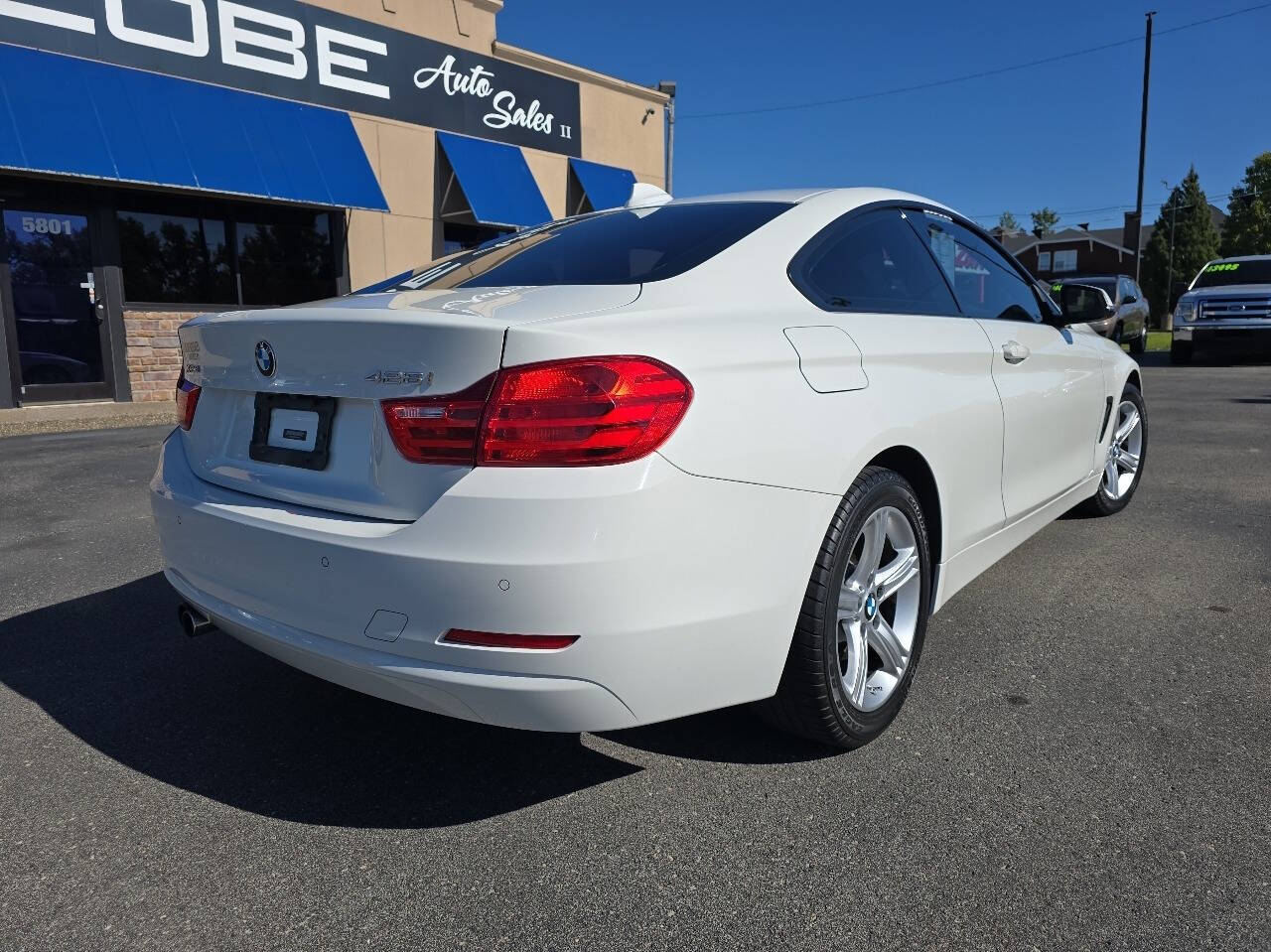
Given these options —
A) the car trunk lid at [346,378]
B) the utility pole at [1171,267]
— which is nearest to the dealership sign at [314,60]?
the car trunk lid at [346,378]

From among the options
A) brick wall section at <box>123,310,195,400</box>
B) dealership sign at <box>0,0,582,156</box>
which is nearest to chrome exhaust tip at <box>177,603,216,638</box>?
brick wall section at <box>123,310,195,400</box>

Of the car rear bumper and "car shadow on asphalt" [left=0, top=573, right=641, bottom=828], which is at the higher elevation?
the car rear bumper

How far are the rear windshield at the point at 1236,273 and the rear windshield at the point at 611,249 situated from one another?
16.1 meters

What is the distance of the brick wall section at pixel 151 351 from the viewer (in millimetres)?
12336

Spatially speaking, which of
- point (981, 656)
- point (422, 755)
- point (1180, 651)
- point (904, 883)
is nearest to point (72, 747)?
point (422, 755)

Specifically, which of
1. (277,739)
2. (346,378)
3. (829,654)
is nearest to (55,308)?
(277,739)

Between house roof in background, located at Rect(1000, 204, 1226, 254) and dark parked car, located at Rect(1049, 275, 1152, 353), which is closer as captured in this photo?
dark parked car, located at Rect(1049, 275, 1152, 353)

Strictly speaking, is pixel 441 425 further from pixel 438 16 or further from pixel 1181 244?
pixel 1181 244

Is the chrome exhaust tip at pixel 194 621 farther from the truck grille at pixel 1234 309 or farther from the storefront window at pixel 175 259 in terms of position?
the truck grille at pixel 1234 309

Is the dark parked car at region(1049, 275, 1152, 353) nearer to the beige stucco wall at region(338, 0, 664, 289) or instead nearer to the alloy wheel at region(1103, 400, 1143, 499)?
the beige stucco wall at region(338, 0, 664, 289)

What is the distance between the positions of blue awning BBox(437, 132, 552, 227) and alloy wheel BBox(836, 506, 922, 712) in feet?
43.0

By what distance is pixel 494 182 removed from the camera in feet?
50.8

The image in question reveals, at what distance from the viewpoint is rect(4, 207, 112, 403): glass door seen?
37.4 feet

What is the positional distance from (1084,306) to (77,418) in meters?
10.8
